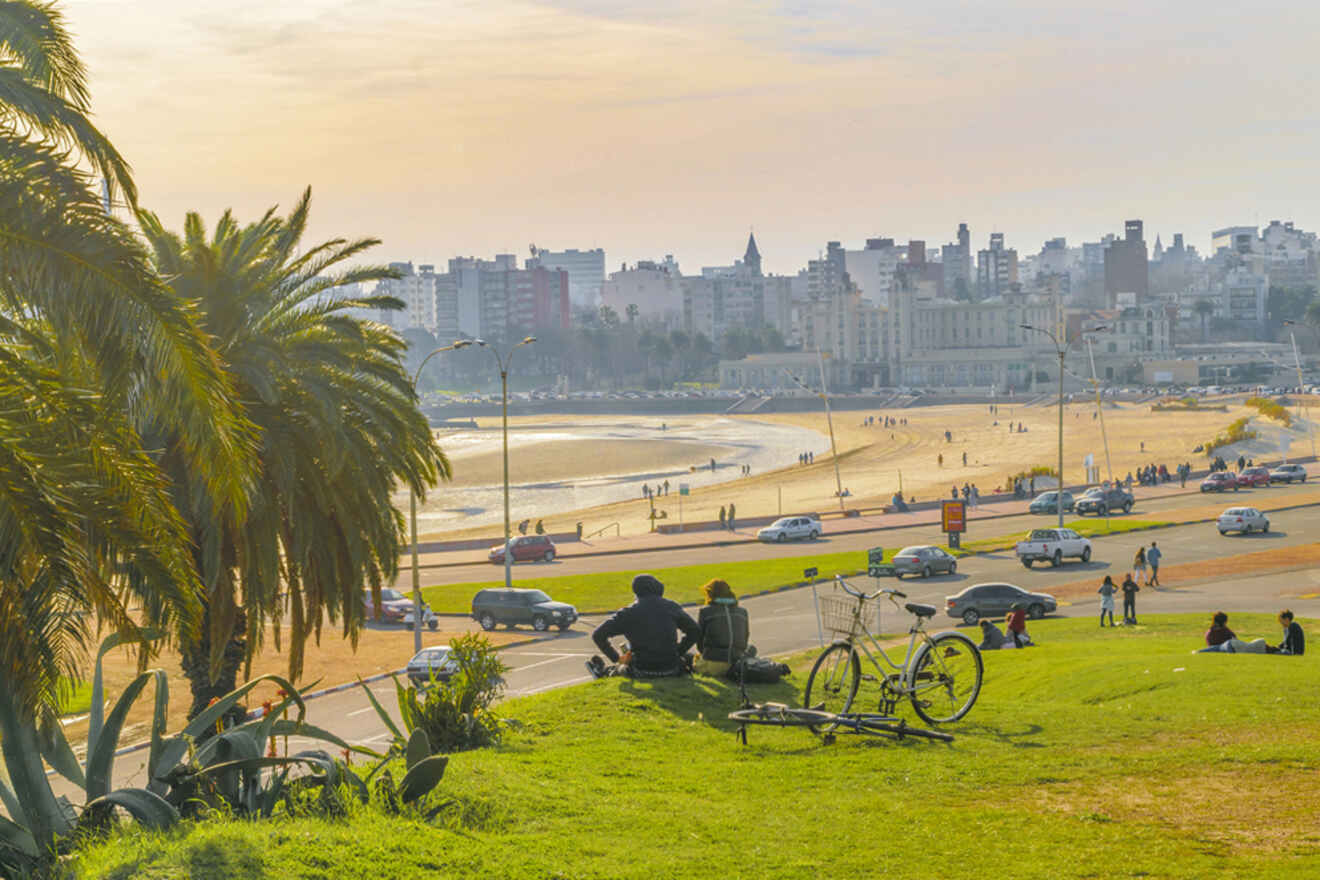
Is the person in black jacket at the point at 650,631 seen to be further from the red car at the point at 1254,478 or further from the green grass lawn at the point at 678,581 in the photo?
the red car at the point at 1254,478

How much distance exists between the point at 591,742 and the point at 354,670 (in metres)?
18.4

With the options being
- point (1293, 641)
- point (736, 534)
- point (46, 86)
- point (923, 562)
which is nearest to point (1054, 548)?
point (923, 562)

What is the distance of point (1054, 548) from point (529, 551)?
19.8 metres

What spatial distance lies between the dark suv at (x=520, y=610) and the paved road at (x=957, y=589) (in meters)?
0.56

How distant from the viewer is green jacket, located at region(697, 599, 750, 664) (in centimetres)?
1355

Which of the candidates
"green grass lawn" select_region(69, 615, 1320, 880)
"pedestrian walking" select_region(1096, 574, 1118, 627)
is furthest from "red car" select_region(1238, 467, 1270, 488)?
"green grass lawn" select_region(69, 615, 1320, 880)

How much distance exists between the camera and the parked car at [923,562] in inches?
1548

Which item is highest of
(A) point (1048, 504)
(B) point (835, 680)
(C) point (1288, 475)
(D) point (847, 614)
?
(D) point (847, 614)

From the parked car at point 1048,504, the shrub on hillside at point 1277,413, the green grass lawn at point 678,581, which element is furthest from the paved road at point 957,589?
the shrub on hillside at point 1277,413

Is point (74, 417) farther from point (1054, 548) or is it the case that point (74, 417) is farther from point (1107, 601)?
point (1054, 548)

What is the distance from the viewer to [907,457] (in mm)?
101125

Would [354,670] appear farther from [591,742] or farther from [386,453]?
[591,742]

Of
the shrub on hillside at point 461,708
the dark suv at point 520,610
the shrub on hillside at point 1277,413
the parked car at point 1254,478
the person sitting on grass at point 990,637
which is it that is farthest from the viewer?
the shrub on hillside at point 1277,413

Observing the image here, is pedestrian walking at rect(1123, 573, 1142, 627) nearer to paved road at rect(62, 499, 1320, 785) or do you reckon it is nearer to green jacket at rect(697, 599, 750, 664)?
paved road at rect(62, 499, 1320, 785)
